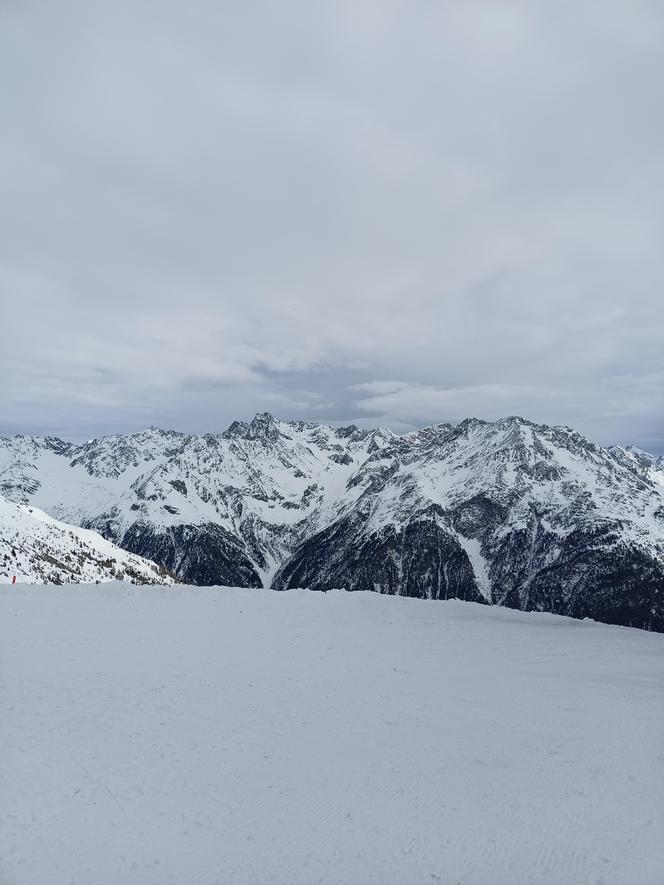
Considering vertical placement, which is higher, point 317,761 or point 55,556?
point 317,761

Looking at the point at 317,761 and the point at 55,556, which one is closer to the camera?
the point at 317,761

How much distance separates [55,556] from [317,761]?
65944mm

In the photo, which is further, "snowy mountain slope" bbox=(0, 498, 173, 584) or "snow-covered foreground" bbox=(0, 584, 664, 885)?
"snowy mountain slope" bbox=(0, 498, 173, 584)

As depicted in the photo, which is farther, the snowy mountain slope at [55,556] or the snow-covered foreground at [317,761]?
the snowy mountain slope at [55,556]

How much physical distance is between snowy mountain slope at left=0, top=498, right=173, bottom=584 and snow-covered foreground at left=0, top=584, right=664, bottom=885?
3158 cm

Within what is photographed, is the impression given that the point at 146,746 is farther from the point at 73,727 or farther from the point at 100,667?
the point at 100,667

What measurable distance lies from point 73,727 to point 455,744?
10.1m

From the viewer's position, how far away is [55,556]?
65.4 metres

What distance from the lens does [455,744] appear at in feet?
41.8

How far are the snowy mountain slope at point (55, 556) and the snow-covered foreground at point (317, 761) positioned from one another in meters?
31.6

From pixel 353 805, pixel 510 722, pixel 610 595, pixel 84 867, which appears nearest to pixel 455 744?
pixel 510 722

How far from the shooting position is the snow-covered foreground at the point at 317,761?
862cm

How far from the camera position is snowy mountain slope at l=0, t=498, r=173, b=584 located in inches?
2120

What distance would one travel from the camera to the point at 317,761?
1173 cm
